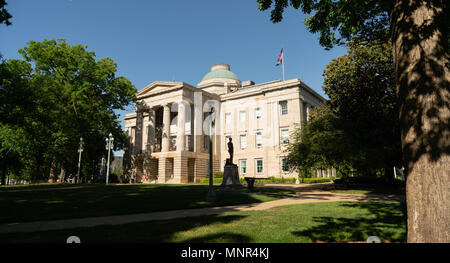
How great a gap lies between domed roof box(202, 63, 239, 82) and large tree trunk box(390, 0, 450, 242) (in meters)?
55.2

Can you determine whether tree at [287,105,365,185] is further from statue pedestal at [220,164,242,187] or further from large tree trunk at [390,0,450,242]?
large tree trunk at [390,0,450,242]

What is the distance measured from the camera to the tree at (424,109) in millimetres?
3854

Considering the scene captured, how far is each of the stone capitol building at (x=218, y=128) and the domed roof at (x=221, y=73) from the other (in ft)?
30.9

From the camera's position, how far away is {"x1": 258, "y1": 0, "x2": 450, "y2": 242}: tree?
3854 mm

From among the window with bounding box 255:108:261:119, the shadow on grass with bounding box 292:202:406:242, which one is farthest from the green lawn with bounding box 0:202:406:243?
the window with bounding box 255:108:261:119

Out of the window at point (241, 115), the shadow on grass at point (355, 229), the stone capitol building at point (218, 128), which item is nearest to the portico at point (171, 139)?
the stone capitol building at point (218, 128)

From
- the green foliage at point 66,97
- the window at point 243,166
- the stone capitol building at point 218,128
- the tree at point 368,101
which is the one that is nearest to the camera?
the tree at point 368,101

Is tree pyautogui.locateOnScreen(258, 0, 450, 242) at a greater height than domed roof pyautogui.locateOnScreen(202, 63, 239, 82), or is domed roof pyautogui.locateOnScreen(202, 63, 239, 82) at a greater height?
domed roof pyautogui.locateOnScreen(202, 63, 239, 82)

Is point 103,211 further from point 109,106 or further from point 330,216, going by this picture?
point 109,106

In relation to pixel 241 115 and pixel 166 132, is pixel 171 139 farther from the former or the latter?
pixel 241 115

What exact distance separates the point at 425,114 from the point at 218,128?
45.2 meters

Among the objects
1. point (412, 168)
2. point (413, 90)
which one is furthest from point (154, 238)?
point (413, 90)

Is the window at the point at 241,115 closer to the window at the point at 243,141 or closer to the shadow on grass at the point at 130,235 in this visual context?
the window at the point at 243,141

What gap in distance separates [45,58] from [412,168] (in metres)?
39.1
